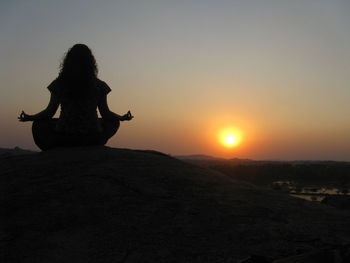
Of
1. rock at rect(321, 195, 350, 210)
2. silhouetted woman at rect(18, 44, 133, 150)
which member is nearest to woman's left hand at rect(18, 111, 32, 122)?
silhouetted woman at rect(18, 44, 133, 150)

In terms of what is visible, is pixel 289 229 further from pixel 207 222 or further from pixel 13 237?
pixel 13 237

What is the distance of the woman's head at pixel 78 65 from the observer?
7789mm

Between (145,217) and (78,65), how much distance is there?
4.35m

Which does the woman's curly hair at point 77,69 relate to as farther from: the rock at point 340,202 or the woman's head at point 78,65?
the rock at point 340,202

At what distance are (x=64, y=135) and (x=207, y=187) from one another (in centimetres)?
349

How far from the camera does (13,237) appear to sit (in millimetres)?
3918

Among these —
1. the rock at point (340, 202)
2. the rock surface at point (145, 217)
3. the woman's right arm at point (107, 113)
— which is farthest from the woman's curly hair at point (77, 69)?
the rock at point (340, 202)

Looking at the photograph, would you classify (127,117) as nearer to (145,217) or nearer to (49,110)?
(49,110)

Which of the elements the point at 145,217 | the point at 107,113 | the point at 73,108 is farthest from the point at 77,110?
the point at 145,217

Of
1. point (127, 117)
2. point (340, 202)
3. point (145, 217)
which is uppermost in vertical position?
point (127, 117)

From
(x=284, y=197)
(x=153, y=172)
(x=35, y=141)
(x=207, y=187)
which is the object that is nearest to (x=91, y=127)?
(x=35, y=141)

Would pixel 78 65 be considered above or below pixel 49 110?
above

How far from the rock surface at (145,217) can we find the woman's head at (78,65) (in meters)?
2.10

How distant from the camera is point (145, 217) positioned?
4.29 metres
